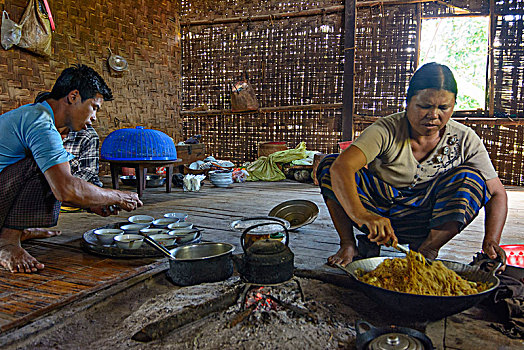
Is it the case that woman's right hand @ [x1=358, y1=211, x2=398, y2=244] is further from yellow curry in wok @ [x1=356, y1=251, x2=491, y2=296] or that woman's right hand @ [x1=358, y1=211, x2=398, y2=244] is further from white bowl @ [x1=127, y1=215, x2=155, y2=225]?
white bowl @ [x1=127, y1=215, x2=155, y2=225]

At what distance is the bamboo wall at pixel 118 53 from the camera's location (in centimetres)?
465

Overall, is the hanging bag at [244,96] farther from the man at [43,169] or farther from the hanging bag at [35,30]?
the man at [43,169]

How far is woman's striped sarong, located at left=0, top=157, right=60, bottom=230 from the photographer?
6.95 feet

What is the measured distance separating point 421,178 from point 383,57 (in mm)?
4757

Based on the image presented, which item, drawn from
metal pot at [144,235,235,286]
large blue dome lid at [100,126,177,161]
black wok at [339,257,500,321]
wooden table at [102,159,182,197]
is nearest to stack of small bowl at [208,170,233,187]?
wooden table at [102,159,182,197]

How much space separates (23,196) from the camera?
2.13 meters

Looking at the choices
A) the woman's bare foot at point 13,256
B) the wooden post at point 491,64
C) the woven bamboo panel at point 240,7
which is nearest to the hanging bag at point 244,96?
the woven bamboo panel at point 240,7

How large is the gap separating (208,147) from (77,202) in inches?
222

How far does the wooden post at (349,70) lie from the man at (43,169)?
16.1 feet

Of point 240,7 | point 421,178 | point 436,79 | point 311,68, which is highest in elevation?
point 240,7

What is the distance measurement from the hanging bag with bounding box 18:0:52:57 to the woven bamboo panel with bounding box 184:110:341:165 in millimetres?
3264

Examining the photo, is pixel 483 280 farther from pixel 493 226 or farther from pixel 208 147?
pixel 208 147

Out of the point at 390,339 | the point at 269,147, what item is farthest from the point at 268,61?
the point at 390,339

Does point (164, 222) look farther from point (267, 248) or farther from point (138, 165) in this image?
point (138, 165)
